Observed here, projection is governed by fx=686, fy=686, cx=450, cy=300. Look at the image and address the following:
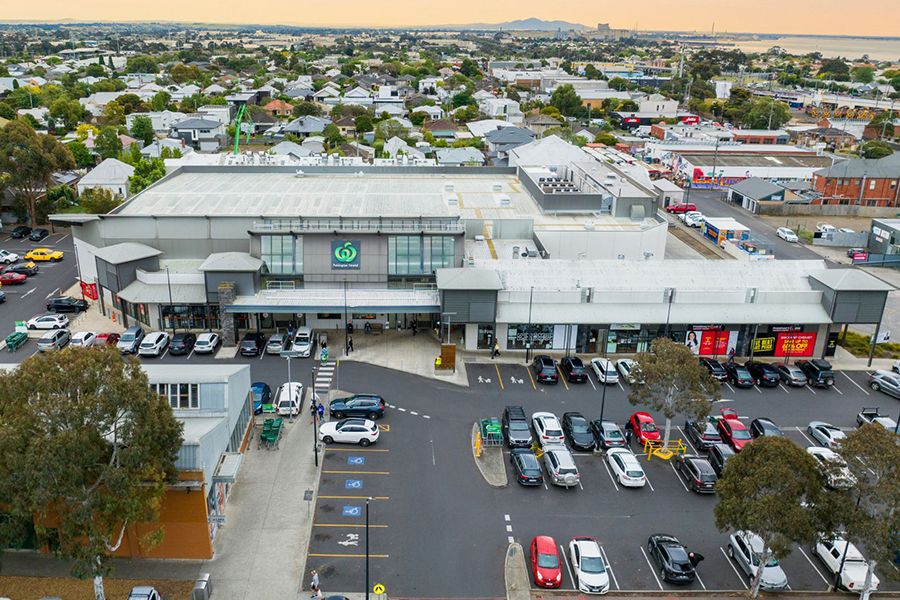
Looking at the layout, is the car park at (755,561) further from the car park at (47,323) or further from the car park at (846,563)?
the car park at (47,323)

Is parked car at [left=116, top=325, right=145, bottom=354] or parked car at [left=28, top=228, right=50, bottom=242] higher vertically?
parked car at [left=116, top=325, right=145, bottom=354]

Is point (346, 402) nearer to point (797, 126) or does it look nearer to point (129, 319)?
point (129, 319)

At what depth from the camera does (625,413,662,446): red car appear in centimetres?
3641

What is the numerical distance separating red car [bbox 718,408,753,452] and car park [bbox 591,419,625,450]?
5.67 meters

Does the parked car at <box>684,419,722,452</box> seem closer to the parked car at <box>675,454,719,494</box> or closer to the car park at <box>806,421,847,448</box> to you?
the parked car at <box>675,454,719,494</box>

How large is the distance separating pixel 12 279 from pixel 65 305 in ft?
33.3

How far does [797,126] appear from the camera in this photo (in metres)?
147

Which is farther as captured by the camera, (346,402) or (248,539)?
(346,402)

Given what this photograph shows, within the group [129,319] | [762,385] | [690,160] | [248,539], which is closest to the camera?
[248,539]

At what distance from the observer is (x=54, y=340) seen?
4681 cm

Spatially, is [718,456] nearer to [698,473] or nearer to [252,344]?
[698,473]

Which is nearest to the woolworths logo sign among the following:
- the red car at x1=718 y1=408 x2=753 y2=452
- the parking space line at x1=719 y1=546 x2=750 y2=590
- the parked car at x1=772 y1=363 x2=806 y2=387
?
the red car at x1=718 y1=408 x2=753 y2=452

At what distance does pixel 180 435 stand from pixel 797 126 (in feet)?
503

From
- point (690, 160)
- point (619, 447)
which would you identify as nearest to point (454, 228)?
point (619, 447)
